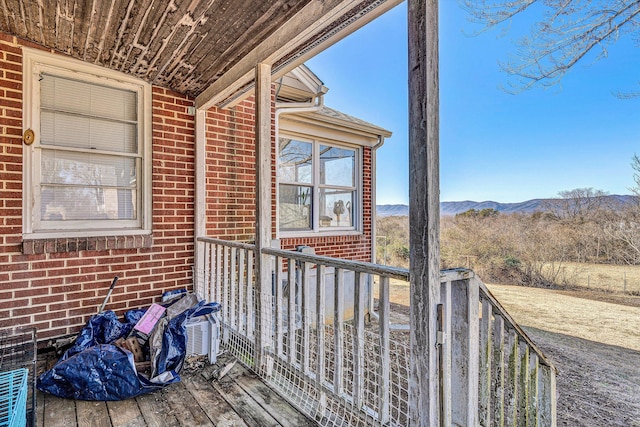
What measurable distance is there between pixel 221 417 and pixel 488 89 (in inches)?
508

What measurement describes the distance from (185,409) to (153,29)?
8.52 feet

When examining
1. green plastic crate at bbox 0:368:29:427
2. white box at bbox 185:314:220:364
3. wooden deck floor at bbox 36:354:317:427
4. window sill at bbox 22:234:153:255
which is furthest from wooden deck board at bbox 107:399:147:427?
window sill at bbox 22:234:153:255

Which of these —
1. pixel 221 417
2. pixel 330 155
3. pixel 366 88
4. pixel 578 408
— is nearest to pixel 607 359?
pixel 578 408

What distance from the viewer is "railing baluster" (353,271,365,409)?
1.70 m

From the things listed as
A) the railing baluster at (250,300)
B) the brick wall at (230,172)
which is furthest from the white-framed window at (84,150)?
the railing baluster at (250,300)

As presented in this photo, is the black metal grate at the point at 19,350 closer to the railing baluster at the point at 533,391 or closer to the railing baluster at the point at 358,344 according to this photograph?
the railing baluster at the point at 358,344

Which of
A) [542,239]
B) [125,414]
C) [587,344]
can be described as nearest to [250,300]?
[125,414]

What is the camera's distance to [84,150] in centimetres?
276

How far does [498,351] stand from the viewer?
1689 mm

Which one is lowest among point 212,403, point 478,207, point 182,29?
point 212,403

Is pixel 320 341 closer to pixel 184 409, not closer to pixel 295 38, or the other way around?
pixel 184 409

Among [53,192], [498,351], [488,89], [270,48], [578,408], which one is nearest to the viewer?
[498,351]

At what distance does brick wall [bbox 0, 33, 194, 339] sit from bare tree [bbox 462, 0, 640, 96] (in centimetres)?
447

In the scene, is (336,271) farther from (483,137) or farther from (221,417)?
(483,137)
